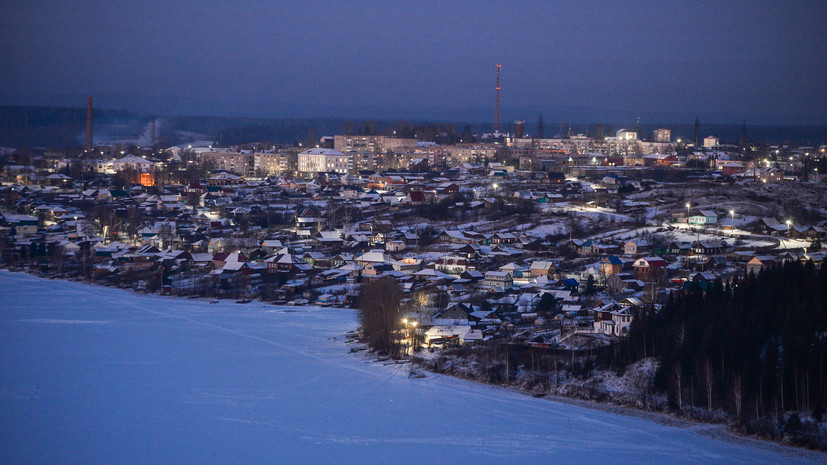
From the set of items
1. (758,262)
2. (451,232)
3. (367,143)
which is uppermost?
(367,143)

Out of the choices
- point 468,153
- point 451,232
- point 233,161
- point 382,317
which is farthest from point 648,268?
point 233,161

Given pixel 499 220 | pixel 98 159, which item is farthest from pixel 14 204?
pixel 499 220

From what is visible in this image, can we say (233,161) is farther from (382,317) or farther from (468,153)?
(382,317)


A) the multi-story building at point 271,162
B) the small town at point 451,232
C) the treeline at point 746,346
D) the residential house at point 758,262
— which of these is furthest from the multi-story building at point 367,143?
the treeline at point 746,346

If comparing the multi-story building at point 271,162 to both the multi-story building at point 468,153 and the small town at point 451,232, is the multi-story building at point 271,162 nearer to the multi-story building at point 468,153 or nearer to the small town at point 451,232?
the small town at point 451,232

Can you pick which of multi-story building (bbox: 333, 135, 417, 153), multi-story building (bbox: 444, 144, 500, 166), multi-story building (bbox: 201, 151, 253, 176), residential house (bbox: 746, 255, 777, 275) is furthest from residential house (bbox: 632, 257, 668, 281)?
multi-story building (bbox: 333, 135, 417, 153)
